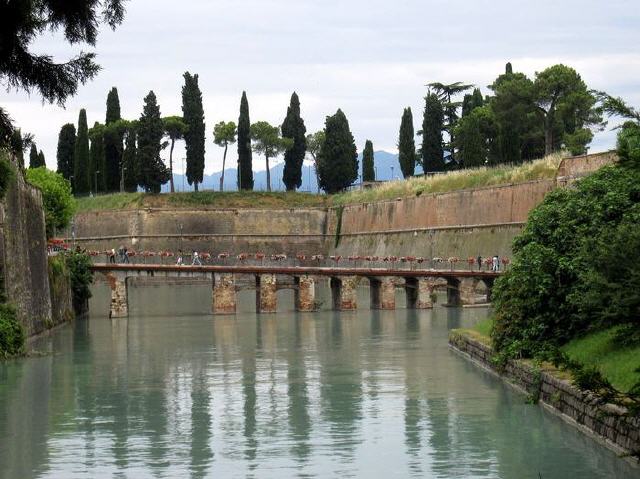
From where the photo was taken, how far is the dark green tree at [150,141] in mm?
66688

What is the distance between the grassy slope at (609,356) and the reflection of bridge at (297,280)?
23.1 metres

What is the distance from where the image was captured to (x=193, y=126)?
68.8 meters

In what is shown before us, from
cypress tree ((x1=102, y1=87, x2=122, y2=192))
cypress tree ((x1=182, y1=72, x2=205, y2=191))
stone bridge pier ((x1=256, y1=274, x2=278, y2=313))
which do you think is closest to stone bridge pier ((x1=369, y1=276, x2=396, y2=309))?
stone bridge pier ((x1=256, y1=274, x2=278, y2=313))

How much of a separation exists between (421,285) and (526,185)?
9.31 meters

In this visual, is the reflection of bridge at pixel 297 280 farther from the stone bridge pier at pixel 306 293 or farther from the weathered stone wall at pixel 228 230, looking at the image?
the weathered stone wall at pixel 228 230

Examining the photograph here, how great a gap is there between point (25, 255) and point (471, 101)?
47887 mm

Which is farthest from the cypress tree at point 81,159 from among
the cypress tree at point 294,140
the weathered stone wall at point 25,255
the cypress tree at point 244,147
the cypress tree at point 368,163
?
the weathered stone wall at point 25,255

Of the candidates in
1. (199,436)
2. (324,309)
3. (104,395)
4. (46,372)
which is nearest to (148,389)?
(104,395)

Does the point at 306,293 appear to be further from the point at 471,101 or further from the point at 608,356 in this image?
the point at 471,101

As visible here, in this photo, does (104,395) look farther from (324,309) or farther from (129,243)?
(129,243)

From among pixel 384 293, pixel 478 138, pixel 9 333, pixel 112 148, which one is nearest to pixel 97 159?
pixel 112 148

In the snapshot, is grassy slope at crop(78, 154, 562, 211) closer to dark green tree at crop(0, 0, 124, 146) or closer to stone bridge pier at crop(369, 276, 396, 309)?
stone bridge pier at crop(369, 276, 396, 309)

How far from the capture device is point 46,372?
2562cm

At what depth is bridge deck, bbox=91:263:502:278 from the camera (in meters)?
42.6
